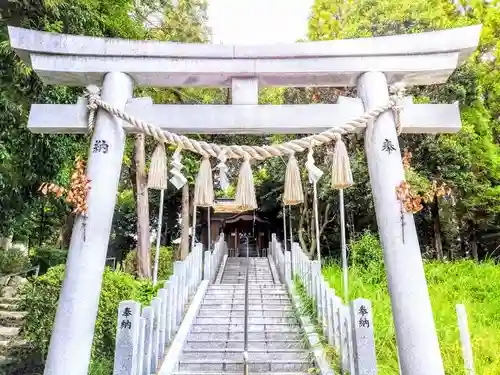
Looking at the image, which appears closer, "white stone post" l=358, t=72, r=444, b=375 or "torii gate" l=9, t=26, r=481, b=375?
"white stone post" l=358, t=72, r=444, b=375

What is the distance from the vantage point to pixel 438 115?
336cm

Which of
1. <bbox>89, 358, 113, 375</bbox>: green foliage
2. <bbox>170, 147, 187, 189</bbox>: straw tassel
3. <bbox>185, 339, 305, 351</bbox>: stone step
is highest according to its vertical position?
<bbox>170, 147, 187, 189</bbox>: straw tassel

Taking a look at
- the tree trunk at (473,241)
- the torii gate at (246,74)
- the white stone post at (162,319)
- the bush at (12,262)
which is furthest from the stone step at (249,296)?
the tree trunk at (473,241)

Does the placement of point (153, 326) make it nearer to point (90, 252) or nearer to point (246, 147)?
point (90, 252)

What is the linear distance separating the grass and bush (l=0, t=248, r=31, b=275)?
1004cm

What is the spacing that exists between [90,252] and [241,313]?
4.29m

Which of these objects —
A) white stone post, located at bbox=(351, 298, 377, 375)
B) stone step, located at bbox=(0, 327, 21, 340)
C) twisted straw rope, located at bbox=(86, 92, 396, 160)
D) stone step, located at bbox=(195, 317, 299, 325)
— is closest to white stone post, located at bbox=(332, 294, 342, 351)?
white stone post, located at bbox=(351, 298, 377, 375)

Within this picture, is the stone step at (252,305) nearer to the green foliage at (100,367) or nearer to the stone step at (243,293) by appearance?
the stone step at (243,293)

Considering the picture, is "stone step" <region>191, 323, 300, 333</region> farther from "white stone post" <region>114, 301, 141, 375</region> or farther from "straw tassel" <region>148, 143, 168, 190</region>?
"straw tassel" <region>148, 143, 168, 190</region>

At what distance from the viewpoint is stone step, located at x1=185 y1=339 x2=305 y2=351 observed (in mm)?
5312

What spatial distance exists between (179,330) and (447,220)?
39.0 feet

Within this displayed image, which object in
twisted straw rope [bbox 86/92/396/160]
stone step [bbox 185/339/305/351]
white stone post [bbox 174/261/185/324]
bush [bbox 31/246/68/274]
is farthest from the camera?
bush [bbox 31/246/68/274]

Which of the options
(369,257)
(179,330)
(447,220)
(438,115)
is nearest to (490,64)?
(447,220)

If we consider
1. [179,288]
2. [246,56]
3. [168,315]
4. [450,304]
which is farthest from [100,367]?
[450,304]
